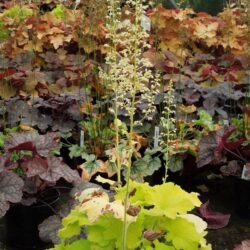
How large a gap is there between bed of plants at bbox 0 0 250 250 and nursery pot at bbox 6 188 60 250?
12 millimetres

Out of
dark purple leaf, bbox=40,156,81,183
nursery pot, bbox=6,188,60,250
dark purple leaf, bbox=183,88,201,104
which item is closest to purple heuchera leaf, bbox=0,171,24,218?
dark purple leaf, bbox=40,156,81,183

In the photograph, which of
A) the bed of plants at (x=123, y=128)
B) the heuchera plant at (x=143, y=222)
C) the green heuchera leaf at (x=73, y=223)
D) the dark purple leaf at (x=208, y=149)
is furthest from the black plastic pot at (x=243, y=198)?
the green heuchera leaf at (x=73, y=223)

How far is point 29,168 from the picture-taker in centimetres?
265

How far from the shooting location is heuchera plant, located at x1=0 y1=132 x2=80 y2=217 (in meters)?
2.58

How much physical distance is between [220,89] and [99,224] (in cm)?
237

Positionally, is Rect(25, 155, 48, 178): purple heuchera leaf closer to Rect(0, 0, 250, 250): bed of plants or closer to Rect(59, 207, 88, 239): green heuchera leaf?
Rect(0, 0, 250, 250): bed of plants

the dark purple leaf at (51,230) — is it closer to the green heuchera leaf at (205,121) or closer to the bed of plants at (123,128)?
the bed of plants at (123,128)

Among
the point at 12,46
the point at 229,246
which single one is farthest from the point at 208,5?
the point at 229,246

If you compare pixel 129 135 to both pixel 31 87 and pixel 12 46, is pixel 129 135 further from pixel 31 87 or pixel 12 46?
pixel 12 46

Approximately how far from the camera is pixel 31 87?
3971 mm

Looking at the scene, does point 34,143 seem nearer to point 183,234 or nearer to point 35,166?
point 35,166

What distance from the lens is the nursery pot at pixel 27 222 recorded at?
9.39 feet

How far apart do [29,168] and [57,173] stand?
14cm

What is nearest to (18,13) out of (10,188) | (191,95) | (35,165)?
(191,95)
